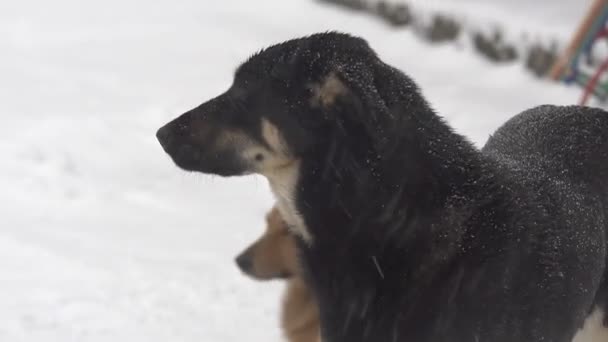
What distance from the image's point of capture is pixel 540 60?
1166cm

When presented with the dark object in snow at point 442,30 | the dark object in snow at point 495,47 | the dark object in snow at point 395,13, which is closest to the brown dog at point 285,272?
the dark object in snow at point 495,47

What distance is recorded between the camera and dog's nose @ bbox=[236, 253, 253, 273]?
14.7 feet

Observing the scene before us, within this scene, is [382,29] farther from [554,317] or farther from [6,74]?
[554,317]

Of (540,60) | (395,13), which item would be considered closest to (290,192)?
(540,60)

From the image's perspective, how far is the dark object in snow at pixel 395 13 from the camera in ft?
45.1

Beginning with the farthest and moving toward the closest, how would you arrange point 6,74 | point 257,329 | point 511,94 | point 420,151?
point 511,94 → point 6,74 → point 257,329 → point 420,151

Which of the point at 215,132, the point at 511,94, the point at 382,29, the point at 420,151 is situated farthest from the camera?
the point at 382,29

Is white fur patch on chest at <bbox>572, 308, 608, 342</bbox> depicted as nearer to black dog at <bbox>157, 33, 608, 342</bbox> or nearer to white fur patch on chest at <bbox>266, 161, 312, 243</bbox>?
black dog at <bbox>157, 33, 608, 342</bbox>

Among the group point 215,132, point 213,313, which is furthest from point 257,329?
point 215,132

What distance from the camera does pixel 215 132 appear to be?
317cm

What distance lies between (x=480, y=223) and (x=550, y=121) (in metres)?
1.27

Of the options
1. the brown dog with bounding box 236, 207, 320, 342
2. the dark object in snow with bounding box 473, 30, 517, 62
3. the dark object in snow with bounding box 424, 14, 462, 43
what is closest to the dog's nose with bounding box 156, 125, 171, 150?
the brown dog with bounding box 236, 207, 320, 342

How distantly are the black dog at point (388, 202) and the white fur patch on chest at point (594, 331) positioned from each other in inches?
28.4

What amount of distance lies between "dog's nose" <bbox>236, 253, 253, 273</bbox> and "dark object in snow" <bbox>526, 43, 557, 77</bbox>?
27.7 feet
